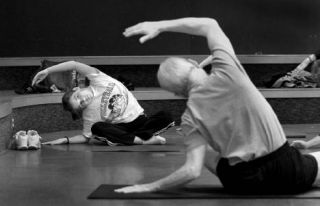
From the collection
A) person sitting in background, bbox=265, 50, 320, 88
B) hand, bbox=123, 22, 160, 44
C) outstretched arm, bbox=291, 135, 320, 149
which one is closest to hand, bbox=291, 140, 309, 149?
outstretched arm, bbox=291, 135, 320, 149

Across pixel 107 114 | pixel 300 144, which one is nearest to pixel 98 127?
pixel 107 114

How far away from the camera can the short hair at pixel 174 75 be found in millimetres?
2883

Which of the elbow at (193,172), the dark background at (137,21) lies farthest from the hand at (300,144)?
the dark background at (137,21)

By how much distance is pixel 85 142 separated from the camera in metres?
5.29

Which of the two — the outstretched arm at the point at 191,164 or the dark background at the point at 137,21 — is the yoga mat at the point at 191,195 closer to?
the outstretched arm at the point at 191,164

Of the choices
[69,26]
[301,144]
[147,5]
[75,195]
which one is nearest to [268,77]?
[147,5]

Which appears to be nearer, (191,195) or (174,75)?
(174,75)

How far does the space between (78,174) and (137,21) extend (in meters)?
3.63

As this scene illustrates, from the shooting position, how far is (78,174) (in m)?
3.89

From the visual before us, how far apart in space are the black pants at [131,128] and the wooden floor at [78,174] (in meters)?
0.13

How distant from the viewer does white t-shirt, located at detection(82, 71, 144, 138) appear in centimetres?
523

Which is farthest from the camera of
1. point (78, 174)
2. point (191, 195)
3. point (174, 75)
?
point (78, 174)

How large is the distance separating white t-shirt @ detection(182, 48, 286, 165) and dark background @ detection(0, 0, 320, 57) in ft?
14.3

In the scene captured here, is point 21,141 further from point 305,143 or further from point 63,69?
point 305,143
